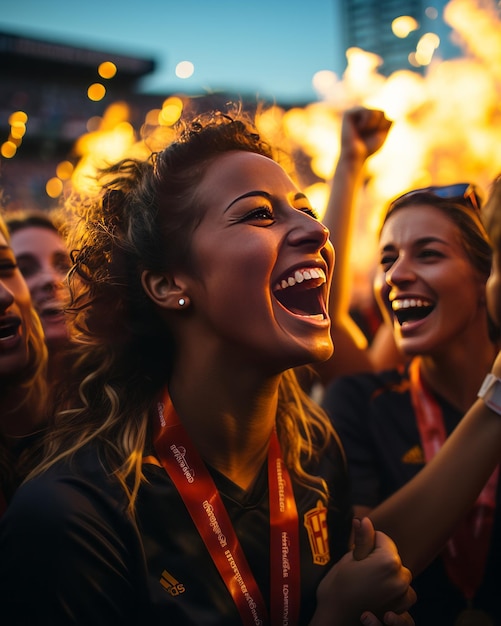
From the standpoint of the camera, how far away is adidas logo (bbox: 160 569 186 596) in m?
1.55

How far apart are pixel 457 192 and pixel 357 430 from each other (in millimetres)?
1026

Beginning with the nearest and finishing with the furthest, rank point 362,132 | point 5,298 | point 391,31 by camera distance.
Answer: point 5,298, point 362,132, point 391,31

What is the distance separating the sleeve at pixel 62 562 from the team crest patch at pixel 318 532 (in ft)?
1.89

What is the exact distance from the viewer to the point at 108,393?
188 cm

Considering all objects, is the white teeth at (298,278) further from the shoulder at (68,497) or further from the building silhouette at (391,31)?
the building silhouette at (391,31)

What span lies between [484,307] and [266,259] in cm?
114

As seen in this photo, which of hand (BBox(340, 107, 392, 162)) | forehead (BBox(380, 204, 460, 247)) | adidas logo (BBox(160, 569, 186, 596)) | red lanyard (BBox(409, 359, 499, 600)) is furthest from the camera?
hand (BBox(340, 107, 392, 162))

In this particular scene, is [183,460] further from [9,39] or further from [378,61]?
[9,39]

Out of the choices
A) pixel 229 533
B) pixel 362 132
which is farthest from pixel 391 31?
pixel 229 533

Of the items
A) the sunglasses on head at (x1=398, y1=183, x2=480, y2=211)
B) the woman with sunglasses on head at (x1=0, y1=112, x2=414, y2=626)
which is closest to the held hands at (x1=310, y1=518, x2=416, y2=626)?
the woman with sunglasses on head at (x1=0, y1=112, x2=414, y2=626)

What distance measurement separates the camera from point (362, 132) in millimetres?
2715

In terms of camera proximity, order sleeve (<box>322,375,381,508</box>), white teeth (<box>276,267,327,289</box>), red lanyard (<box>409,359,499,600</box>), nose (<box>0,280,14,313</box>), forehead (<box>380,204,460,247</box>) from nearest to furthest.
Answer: white teeth (<box>276,267,327,289</box>), nose (<box>0,280,14,313</box>), red lanyard (<box>409,359,499,600</box>), sleeve (<box>322,375,381,508</box>), forehead (<box>380,204,460,247</box>)

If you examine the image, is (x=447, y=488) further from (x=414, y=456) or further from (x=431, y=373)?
(x=431, y=373)

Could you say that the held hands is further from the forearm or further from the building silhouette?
the building silhouette
